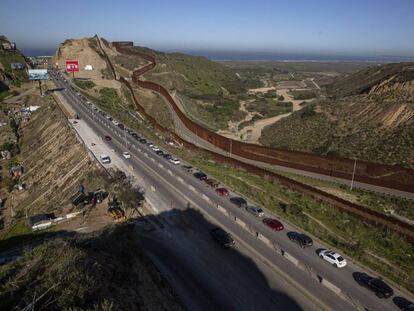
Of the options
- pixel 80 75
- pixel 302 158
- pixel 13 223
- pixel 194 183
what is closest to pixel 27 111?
pixel 80 75

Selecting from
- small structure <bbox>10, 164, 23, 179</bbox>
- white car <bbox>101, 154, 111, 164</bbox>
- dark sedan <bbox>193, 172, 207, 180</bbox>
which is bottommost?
small structure <bbox>10, 164, 23, 179</bbox>

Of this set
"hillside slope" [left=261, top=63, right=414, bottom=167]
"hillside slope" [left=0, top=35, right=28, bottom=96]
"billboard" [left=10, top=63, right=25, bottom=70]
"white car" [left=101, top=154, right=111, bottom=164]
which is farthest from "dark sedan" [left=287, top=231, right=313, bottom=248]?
"billboard" [left=10, top=63, right=25, bottom=70]

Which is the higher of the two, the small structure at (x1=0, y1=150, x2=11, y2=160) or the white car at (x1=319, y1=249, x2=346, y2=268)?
the white car at (x1=319, y1=249, x2=346, y2=268)

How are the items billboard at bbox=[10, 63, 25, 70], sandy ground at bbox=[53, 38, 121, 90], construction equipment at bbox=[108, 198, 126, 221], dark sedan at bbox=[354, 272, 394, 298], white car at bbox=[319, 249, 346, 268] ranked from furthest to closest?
billboard at bbox=[10, 63, 25, 70] → sandy ground at bbox=[53, 38, 121, 90] → construction equipment at bbox=[108, 198, 126, 221] → white car at bbox=[319, 249, 346, 268] → dark sedan at bbox=[354, 272, 394, 298]

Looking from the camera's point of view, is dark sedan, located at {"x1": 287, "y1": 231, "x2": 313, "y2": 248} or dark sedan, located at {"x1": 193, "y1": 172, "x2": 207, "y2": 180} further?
dark sedan, located at {"x1": 193, "y1": 172, "x2": 207, "y2": 180}

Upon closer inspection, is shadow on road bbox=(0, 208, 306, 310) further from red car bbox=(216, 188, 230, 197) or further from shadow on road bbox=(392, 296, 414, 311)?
shadow on road bbox=(392, 296, 414, 311)

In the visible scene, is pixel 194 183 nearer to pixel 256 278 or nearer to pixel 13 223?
pixel 256 278
